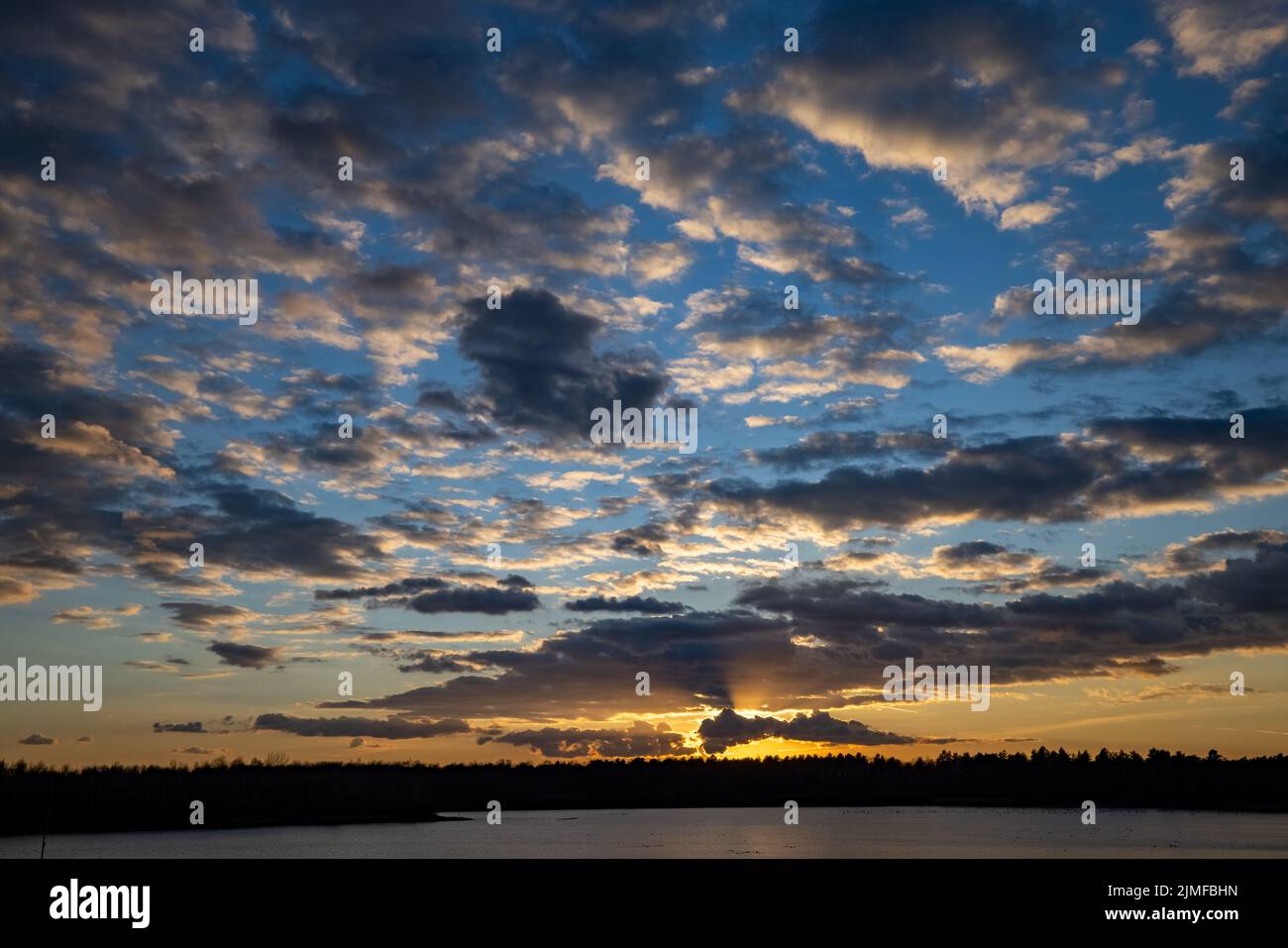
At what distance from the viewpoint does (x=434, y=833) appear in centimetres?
15650

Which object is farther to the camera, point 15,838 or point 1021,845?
point 15,838
